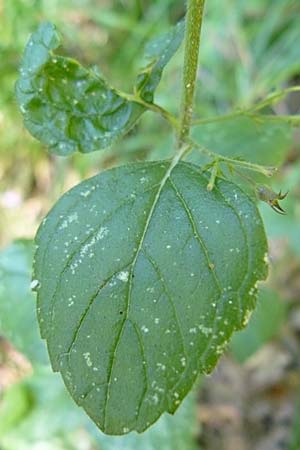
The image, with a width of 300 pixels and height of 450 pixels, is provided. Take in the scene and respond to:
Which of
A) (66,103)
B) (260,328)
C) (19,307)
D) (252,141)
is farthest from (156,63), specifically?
(260,328)

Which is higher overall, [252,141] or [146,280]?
[252,141]

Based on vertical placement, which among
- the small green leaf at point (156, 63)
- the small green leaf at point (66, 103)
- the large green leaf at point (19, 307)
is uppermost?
the small green leaf at point (156, 63)

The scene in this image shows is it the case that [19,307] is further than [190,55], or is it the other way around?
[19,307]

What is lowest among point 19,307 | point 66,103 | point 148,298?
point 19,307

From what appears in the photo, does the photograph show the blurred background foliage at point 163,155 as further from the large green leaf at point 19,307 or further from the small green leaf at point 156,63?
the small green leaf at point 156,63

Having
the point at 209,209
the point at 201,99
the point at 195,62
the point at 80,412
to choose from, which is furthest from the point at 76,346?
the point at 201,99

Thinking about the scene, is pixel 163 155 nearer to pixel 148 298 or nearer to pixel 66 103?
→ pixel 66 103

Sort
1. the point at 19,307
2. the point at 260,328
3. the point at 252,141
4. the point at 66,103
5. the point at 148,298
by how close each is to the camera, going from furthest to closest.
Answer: the point at 260,328
the point at 19,307
the point at 252,141
the point at 66,103
the point at 148,298

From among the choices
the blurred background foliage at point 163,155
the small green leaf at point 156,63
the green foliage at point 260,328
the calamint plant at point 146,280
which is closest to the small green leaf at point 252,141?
the blurred background foliage at point 163,155
